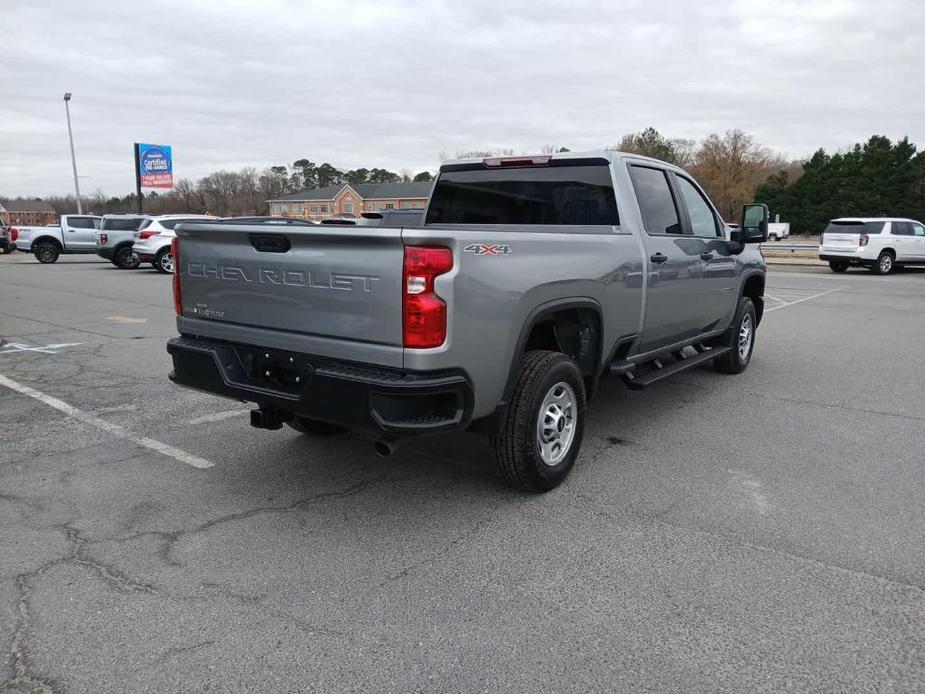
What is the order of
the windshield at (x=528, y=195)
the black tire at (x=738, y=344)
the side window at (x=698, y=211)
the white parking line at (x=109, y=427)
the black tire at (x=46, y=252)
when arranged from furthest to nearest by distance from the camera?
the black tire at (x=46, y=252), the black tire at (x=738, y=344), the side window at (x=698, y=211), the windshield at (x=528, y=195), the white parking line at (x=109, y=427)

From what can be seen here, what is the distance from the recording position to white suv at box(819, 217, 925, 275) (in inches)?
835

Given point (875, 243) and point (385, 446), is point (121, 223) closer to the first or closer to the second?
point (385, 446)

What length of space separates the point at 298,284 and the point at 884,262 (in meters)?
22.8

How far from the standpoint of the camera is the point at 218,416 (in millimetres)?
5629

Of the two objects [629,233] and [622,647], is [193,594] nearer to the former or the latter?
[622,647]

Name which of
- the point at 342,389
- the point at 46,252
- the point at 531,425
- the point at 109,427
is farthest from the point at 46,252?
the point at 531,425

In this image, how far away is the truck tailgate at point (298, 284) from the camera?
3250 mm

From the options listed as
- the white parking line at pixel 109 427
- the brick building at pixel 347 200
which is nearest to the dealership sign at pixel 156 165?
the brick building at pixel 347 200

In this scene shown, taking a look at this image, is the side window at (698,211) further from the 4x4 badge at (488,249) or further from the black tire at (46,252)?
the black tire at (46,252)

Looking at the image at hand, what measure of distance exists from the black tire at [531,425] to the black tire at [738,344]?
3.59m

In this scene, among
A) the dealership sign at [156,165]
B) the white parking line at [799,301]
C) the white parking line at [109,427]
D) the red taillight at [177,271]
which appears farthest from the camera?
the dealership sign at [156,165]

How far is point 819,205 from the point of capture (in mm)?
58562

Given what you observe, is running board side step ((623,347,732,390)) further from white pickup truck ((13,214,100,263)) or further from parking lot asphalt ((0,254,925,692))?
white pickup truck ((13,214,100,263))

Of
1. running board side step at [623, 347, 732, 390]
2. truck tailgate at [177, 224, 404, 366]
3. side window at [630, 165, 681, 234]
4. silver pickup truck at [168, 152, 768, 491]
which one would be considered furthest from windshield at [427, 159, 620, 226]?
truck tailgate at [177, 224, 404, 366]
